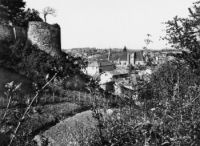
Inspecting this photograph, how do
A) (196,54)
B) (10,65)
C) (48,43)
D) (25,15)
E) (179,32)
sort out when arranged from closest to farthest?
(196,54), (179,32), (10,65), (48,43), (25,15)

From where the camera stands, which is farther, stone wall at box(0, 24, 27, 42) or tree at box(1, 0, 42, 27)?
tree at box(1, 0, 42, 27)

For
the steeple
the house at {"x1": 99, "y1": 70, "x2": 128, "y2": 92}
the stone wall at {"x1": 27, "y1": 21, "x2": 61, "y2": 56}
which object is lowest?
the house at {"x1": 99, "y1": 70, "x2": 128, "y2": 92}

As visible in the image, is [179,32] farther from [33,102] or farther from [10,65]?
[10,65]

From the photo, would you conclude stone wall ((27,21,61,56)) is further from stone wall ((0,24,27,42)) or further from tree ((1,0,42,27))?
tree ((1,0,42,27))

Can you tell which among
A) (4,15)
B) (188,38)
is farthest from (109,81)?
(4,15)

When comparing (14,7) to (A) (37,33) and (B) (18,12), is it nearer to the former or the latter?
(B) (18,12)

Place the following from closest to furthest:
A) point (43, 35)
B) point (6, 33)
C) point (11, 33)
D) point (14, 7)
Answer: point (6, 33)
point (11, 33)
point (43, 35)
point (14, 7)

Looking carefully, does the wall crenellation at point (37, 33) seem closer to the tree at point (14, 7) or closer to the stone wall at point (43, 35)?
the stone wall at point (43, 35)

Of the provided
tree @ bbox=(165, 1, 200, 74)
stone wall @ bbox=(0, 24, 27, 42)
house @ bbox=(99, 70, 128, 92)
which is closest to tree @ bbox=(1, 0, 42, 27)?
stone wall @ bbox=(0, 24, 27, 42)

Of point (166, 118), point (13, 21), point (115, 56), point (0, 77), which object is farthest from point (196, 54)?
point (115, 56)
